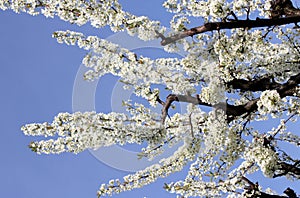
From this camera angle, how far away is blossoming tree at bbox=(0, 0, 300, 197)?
17.6 feet

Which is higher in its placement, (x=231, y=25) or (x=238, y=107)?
(x=231, y=25)

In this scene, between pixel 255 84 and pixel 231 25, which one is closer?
pixel 231 25

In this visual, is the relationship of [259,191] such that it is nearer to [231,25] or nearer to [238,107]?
[238,107]

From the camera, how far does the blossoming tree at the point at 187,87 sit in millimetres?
5371

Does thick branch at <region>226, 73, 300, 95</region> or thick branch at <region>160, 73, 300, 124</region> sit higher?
thick branch at <region>226, 73, 300, 95</region>

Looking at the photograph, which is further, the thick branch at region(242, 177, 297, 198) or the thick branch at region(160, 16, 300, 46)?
the thick branch at region(242, 177, 297, 198)

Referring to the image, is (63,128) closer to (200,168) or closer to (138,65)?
(138,65)

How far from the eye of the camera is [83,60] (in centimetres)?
609

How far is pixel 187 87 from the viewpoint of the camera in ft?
19.8

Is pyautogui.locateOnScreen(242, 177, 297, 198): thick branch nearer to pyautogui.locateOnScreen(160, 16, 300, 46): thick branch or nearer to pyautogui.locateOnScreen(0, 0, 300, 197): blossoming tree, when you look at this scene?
pyautogui.locateOnScreen(0, 0, 300, 197): blossoming tree

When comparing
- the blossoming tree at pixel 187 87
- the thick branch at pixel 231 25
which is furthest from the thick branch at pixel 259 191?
the thick branch at pixel 231 25

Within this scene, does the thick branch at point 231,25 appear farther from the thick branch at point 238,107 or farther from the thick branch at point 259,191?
the thick branch at point 259,191

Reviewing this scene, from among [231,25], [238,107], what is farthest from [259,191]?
[231,25]

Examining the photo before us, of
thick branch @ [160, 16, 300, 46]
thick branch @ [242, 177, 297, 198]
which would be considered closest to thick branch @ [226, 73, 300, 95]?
thick branch @ [160, 16, 300, 46]
